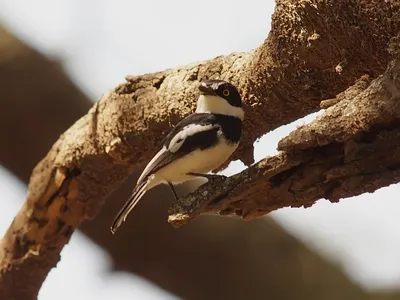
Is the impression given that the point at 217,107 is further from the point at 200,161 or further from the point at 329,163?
the point at 329,163

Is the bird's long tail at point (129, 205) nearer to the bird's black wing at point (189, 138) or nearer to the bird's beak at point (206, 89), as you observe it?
the bird's black wing at point (189, 138)

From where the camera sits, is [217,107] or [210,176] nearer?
[210,176]

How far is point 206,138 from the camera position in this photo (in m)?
1.28

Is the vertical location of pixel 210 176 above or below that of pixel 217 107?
below

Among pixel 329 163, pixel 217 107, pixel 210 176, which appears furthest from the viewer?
pixel 217 107

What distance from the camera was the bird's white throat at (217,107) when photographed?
1.28 meters

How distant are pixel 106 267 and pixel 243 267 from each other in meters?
0.43

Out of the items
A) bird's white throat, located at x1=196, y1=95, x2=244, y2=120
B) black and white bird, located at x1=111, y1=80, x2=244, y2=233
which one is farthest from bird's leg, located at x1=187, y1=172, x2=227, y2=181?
bird's white throat, located at x1=196, y1=95, x2=244, y2=120

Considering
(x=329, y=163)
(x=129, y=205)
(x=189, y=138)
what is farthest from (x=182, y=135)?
(x=329, y=163)

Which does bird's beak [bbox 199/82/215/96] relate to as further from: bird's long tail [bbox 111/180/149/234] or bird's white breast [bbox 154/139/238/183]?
bird's long tail [bbox 111/180/149/234]

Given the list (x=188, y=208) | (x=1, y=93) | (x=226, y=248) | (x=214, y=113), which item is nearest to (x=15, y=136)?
(x=1, y=93)

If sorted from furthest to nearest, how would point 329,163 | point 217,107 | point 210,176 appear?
point 217,107 < point 210,176 < point 329,163

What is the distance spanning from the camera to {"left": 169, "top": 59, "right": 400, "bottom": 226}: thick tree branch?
3.01ft

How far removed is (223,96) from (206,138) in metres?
0.08
